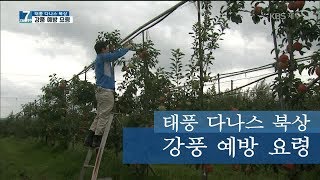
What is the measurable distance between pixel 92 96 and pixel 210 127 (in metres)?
4.74

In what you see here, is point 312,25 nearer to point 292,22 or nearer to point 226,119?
point 292,22

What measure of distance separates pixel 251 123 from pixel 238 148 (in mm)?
332

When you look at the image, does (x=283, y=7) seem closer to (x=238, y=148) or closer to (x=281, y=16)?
(x=281, y=16)

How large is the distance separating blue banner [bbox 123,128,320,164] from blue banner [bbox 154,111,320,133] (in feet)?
0.17

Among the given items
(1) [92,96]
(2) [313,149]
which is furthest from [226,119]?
(1) [92,96]

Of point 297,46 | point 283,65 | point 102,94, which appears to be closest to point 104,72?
point 102,94

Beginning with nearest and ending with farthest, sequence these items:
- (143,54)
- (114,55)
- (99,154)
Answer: (99,154)
(114,55)
(143,54)

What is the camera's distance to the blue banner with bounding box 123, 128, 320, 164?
5371 millimetres

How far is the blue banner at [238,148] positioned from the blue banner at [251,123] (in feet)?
0.17

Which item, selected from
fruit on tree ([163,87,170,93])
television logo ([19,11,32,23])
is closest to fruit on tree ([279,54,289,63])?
fruit on tree ([163,87,170,93])

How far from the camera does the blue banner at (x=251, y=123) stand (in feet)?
17.6

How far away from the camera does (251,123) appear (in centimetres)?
542

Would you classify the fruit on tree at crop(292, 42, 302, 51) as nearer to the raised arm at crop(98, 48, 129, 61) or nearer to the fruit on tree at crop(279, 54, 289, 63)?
the fruit on tree at crop(279, 54, 289, 63)

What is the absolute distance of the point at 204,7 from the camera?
600 cm
